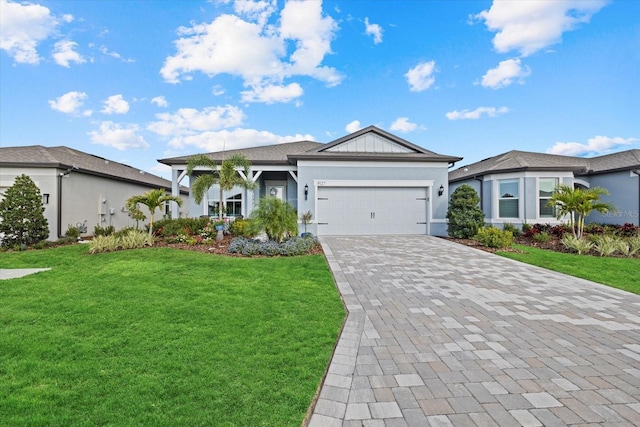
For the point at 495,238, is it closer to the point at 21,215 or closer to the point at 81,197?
the point at 21,215

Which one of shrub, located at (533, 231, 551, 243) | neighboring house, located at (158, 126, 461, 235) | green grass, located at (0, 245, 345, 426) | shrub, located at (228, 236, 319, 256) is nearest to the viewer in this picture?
green grass, located at (0, 245, 345, 426)

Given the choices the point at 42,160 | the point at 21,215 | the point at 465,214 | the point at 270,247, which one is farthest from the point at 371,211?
the point at 42,160

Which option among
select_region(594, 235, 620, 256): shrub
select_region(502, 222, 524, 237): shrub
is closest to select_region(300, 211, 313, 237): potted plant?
select_region(502, 222, 524, 237): shrub

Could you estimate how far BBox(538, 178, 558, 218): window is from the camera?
1356 centimetres

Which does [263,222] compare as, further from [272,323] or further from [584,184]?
[584,184]

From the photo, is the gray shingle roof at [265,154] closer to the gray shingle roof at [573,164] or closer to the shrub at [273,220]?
the shrub at [273,220]

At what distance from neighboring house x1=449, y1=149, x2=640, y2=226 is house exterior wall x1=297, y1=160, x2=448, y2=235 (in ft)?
10.1

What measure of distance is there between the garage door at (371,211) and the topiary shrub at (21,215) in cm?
1028

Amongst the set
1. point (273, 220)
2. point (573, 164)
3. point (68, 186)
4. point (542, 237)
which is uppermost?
point (573, 164)

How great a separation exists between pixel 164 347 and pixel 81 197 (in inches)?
540

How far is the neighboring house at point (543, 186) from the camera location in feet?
43.7

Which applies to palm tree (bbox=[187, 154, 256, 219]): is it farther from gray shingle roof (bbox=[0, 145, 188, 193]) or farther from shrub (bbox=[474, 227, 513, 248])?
shrub (bbox=[474, 227, 513, 248])

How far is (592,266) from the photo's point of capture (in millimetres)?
7785

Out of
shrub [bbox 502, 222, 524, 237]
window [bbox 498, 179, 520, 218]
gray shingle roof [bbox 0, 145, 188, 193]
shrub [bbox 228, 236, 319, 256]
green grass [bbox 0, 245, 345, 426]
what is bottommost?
green grass [bbox 0, 245, 345, 426]
